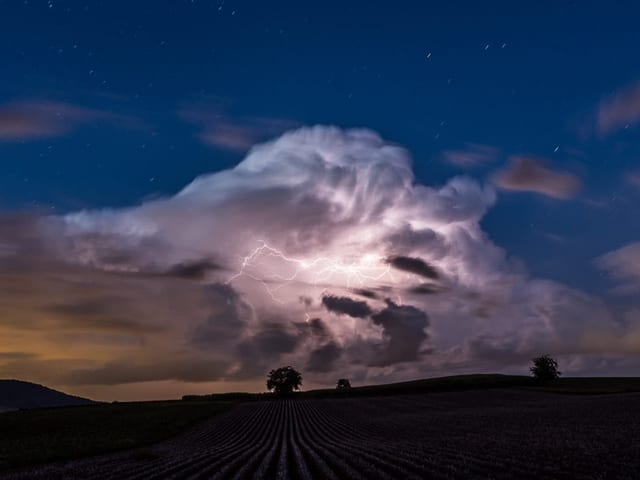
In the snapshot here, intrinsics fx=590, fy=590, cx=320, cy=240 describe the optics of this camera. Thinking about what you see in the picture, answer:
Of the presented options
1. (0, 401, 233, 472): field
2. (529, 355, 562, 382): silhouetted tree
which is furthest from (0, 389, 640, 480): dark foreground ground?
(529, 355, 562, 382): silhouetted tree

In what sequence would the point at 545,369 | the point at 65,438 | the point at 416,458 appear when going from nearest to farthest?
the point at 416,458
the point at 65,438
the point at 545,369

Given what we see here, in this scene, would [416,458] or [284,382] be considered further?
[284,382]

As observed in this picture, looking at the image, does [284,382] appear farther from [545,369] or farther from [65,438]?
[65,438]

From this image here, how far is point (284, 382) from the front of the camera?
14875 cm

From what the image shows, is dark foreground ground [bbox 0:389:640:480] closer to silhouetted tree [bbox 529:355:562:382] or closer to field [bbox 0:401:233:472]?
field [bbox 0:401:233:472]

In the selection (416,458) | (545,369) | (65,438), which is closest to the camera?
(416,458)

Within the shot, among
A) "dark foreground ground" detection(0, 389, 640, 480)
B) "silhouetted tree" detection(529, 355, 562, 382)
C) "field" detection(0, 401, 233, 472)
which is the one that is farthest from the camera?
"silhouetted tree" detection(529, 355, 562, 382)

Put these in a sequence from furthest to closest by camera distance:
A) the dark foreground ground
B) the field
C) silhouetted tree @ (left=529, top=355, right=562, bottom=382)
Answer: silhouetted tree @ (left=529, top=355, right=562, bottom=382) < the field < the dark foreground ground

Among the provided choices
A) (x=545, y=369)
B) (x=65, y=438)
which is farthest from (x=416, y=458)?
(x=545, y=369)

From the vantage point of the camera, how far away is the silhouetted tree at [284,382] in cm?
14800

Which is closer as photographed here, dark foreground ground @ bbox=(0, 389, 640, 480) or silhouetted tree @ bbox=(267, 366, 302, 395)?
dark foreground ground @ bbox=(0, 389, 640, 480)

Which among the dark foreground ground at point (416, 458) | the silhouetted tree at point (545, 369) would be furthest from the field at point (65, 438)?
the silhouetted tree at point (545, 369)

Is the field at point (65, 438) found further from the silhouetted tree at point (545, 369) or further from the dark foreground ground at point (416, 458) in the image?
the silhouetted tree at point (545, 369)

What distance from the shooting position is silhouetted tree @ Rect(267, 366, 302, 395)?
14800 cm
